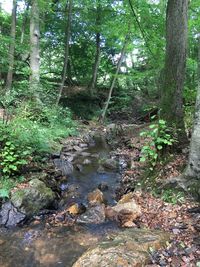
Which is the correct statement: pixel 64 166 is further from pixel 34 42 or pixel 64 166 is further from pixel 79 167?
pixel 34 42

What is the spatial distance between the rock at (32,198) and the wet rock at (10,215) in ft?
0.26

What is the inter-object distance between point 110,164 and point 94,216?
3303 mm

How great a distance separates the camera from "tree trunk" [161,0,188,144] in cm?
581

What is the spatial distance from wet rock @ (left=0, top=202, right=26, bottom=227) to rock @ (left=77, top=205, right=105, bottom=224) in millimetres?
1175

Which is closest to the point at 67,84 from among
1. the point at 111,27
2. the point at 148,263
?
the point at 111,27

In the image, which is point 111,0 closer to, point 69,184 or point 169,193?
point 69,184

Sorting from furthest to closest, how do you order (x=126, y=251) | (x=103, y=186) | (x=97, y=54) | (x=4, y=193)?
(x=97, y=54), (x=103, y=186), (x=4, y=193), (x=126, y=251)

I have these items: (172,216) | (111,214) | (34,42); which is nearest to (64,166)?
(111,214)

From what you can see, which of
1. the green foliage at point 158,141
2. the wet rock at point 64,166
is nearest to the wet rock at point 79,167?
the wet rock at point 64,166

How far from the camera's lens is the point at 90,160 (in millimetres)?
9078

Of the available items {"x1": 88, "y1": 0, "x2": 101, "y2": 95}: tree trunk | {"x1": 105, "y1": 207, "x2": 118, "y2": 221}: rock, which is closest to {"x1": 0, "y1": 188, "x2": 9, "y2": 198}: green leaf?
{"x1": 105, "y1": 207, "x2": 118, "y2": 221}: rock

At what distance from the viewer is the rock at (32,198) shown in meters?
5.37

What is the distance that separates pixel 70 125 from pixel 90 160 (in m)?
4.08

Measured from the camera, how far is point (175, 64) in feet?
19.1
